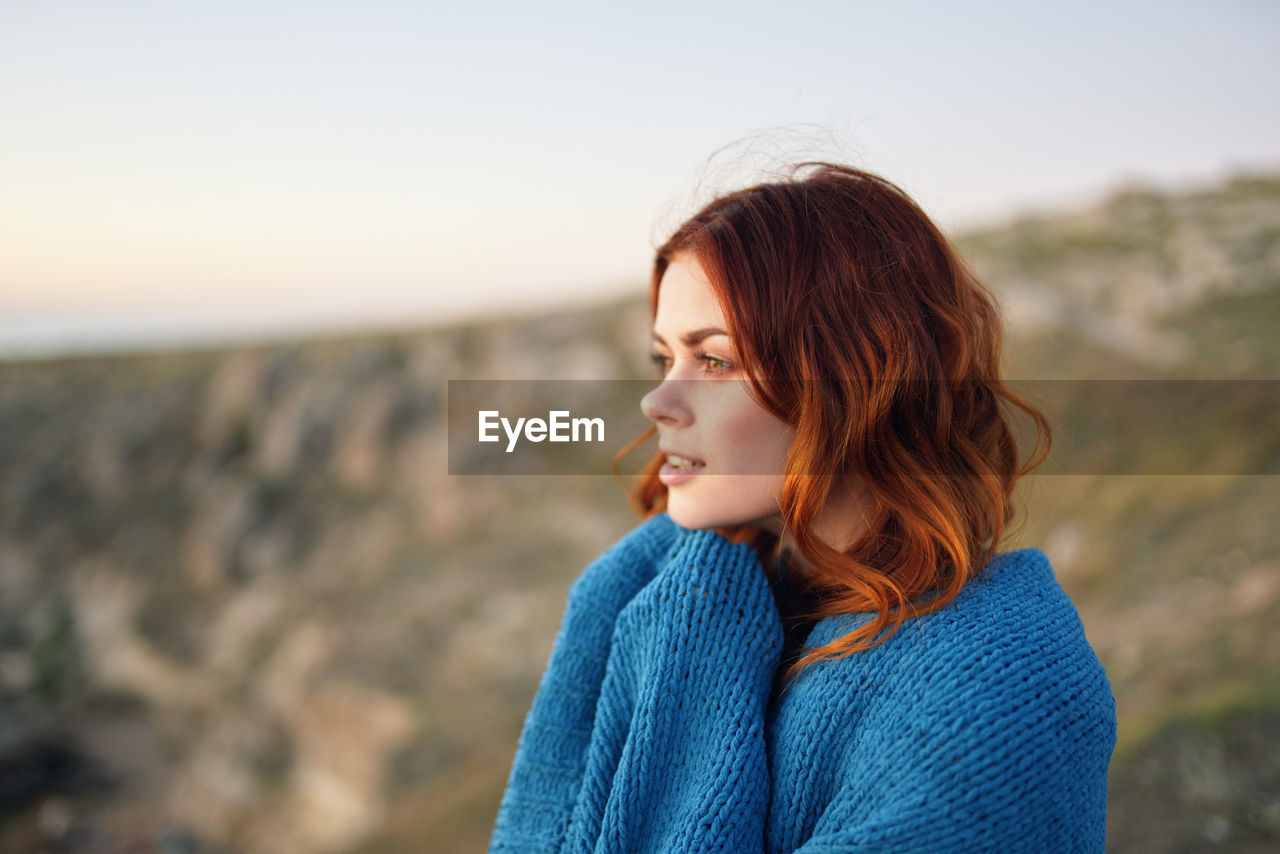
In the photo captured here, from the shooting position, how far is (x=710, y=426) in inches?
85.7

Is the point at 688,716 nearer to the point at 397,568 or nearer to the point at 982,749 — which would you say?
the point at 982,749

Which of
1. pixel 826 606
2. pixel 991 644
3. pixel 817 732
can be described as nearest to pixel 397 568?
pixel 826 606

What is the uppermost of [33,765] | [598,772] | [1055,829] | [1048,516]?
[1055,829]

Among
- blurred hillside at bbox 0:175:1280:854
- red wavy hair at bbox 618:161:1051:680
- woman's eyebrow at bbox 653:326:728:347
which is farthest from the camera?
blurred hillside at bbox 0:175:1280:854

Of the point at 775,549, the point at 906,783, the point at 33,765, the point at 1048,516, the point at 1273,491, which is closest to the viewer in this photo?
the point at 906,783

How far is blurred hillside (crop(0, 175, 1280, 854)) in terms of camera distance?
6.16m

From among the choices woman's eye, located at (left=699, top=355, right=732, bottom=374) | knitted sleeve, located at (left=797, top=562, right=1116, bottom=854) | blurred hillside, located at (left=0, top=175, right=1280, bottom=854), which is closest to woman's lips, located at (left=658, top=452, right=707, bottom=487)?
woman's eye, located at (left=699, top=355, right=732, bottom=374)

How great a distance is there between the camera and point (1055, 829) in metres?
1.68

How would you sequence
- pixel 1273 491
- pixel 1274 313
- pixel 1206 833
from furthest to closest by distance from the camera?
1. pixel 1274 313
2. pixel 1273 491
3. pixel 1206 833

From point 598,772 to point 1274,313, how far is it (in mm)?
14130

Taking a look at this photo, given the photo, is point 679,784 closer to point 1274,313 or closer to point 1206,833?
point 1206,833

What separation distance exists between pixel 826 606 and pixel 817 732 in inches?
15.2

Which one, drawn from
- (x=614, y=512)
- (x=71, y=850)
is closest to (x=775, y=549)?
(x=614, y=512)

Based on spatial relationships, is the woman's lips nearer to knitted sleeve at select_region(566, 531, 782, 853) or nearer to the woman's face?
the woman's face
